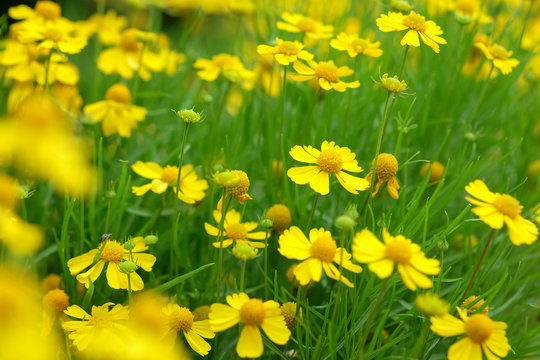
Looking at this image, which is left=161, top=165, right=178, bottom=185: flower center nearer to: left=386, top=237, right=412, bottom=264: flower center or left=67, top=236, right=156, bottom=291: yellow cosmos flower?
left=67, top=236, right=156, bottom=291: yellow cosmos flower

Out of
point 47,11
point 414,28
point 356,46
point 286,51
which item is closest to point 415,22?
point 414,28

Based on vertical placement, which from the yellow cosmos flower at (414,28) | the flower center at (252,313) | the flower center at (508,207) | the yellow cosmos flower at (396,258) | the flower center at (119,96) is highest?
the yellow cosmos flower at (414,28)

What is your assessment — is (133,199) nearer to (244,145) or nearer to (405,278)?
(244,145)

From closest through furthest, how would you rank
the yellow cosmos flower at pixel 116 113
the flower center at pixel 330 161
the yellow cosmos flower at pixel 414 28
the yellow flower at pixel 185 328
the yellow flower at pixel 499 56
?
the yellow flower at pixel 185 328 < the flower center at pixel 330 161 < the yellow cosmos flower at pixel 414 28 < the yellow flower at pixel 499 56 < the yellow cosmos flower at pixel 116 113

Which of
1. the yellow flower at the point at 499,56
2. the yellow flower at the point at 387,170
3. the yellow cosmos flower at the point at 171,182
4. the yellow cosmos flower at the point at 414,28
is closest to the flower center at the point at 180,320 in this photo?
the yellow cosmos flower at the point at 171,182

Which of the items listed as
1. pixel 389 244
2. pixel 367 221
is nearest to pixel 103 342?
pixel 389 244

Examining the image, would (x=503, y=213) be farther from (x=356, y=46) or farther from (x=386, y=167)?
(x=356, y=46)

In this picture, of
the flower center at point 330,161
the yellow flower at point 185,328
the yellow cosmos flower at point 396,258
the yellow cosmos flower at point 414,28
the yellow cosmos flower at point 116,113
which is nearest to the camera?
the yellow cosmos flower at point 396,258

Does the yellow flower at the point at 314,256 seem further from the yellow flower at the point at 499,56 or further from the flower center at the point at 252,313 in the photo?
the yellow flower at the point at 499,56
